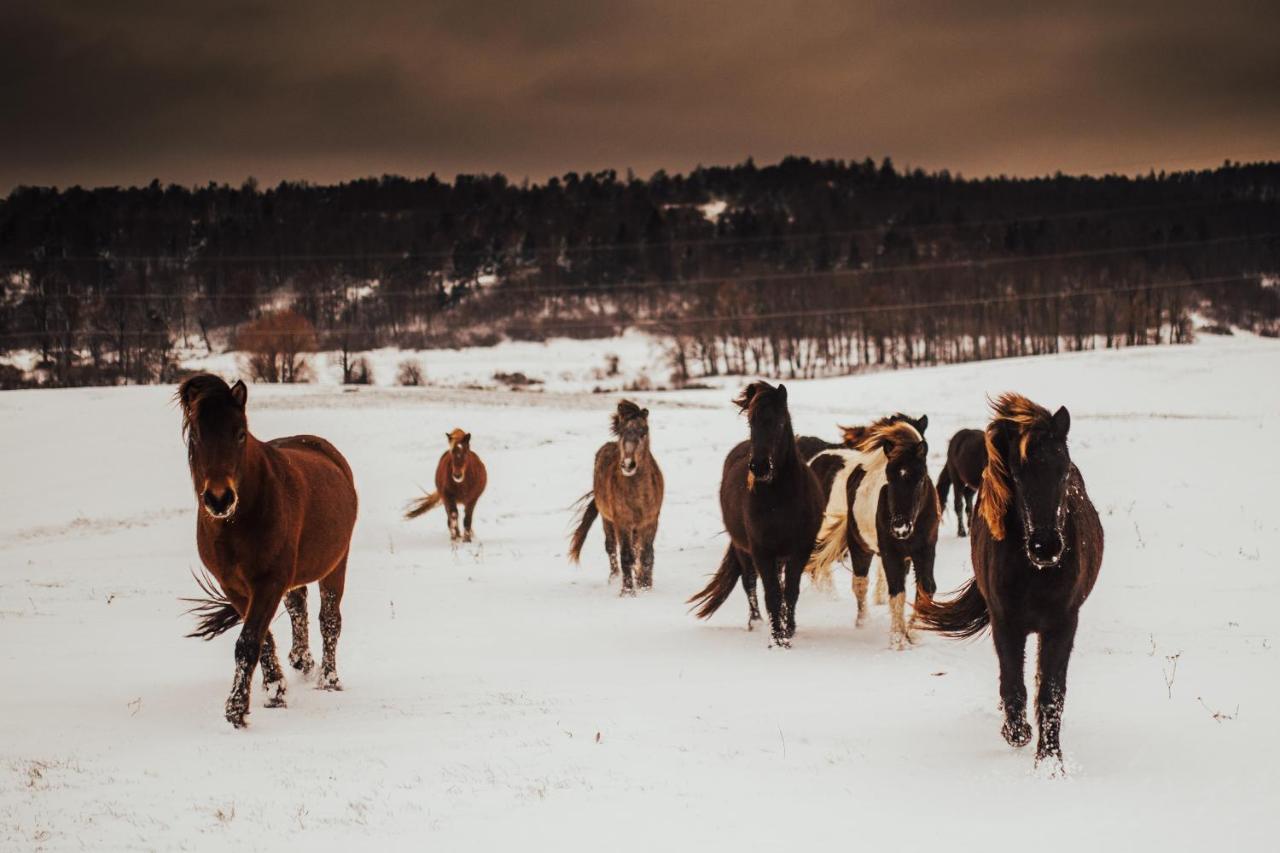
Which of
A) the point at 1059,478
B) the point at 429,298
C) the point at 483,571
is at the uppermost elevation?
the point at 429,298

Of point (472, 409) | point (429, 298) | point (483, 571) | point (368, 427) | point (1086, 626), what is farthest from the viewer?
point (429, 298)

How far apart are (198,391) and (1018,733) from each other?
210 inches

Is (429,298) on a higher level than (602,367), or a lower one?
higher

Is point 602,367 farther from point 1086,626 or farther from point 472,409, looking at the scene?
point 1086,626

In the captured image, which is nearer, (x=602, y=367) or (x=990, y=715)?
(x=990, y=715)

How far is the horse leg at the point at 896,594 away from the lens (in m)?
8.88

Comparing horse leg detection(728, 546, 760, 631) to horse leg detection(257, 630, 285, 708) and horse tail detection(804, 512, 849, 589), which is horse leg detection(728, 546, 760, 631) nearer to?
horse tail detection(804, 512, 849, 589)

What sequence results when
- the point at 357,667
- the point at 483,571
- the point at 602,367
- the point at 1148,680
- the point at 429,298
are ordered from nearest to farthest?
the point at 1148,680 < the point at 357,667 < the point at 483,571 < the point at 602,367 < the point at 429,298

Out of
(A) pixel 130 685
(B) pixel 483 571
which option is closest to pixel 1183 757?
(A) pixel 130 685

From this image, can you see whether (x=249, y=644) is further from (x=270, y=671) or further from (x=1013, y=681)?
(x=1013, y=681)

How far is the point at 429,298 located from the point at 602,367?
41668 millimetres

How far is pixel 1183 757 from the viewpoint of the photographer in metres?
5.48

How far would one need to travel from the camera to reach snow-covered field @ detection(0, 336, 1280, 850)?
4641 millimetres

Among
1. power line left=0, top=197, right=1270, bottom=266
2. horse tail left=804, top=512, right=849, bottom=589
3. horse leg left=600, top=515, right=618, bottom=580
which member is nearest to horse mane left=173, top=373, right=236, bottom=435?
horse tail left=804, top=512, right=849, bottom=589
